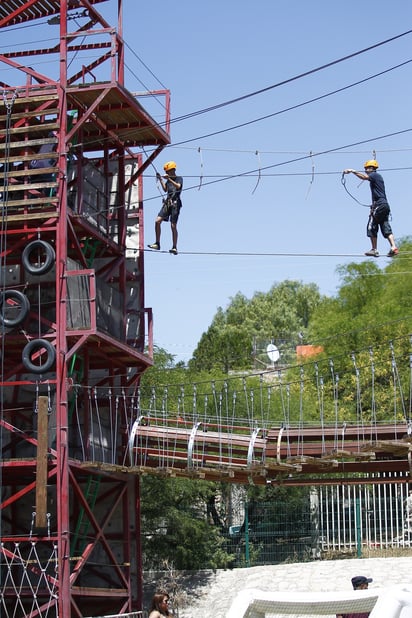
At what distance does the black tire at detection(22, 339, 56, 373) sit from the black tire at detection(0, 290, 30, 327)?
23.5 inches

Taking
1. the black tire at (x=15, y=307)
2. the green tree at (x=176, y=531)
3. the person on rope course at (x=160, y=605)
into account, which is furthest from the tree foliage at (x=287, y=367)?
the person on rope course at (x=160, y=605)

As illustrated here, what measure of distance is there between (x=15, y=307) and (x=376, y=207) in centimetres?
871

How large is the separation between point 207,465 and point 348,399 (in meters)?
23.2

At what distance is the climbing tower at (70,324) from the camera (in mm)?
25016

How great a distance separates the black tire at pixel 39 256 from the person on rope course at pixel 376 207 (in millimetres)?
7178

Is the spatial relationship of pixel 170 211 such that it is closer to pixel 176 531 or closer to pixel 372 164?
pixel 372 164

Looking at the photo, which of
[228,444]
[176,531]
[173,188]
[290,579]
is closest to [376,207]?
[173,188]

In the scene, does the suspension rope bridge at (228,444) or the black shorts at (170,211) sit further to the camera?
the black shorts at (170,211)

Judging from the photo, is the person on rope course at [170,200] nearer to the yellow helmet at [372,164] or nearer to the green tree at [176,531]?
the yellow helmet at [372,164]

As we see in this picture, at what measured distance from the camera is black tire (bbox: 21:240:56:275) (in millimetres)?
25250

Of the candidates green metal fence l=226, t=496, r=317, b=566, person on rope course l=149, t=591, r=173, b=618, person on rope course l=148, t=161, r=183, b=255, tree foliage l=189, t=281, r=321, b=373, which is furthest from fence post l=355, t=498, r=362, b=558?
Answer: tree foliage l=189, t=281, r=321, b=373

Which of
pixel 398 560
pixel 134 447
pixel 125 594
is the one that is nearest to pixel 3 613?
pixel 125 594

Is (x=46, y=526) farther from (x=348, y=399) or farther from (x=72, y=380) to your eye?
(x=348, y=399)

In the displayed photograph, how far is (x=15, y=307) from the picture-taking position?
84.7 feet
